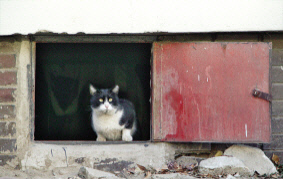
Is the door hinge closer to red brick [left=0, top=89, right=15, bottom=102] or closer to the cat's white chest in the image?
the cat's white chest

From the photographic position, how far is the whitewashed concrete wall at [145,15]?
487 centimetres

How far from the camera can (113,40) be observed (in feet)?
16.6

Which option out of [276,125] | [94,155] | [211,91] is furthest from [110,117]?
[276,125]

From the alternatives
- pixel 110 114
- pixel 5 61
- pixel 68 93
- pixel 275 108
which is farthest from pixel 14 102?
pixel 275 108

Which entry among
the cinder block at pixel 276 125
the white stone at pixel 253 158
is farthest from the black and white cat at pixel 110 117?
the cinder block at pixel 276 125

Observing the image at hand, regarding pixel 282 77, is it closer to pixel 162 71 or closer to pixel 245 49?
pixel 245 49

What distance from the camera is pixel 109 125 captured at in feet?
18.4

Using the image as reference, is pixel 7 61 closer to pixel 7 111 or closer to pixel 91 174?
pixel 7 111

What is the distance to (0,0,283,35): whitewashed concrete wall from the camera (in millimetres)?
4867

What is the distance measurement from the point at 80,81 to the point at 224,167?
2.95m

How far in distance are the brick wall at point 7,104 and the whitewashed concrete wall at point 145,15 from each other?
451mm

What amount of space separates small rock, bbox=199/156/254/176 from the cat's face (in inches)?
57.3

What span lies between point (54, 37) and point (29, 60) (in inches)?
16.1

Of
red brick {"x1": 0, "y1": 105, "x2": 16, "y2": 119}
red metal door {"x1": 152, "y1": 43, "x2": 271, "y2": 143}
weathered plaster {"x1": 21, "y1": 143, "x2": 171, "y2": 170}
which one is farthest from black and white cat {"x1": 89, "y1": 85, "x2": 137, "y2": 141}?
red brick {"x1": 0, "y1": 105, "x2": 16, "y2": 119}
